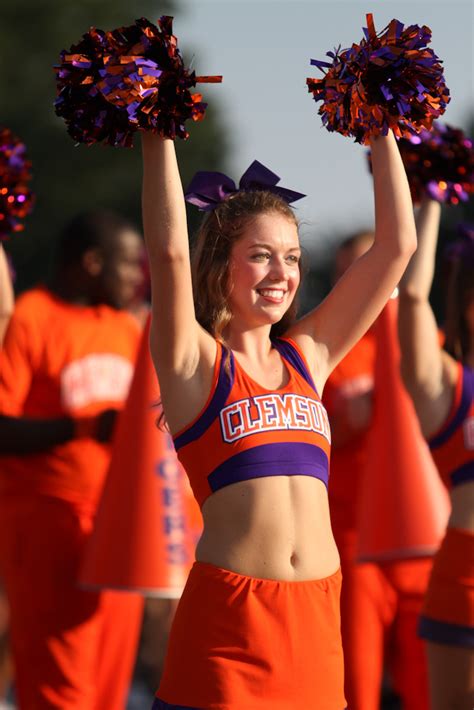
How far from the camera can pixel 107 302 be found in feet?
19.5

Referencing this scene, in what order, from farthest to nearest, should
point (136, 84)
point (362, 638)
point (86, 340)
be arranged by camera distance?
point (86, 340)
point (362, 638)
point (136, 84)

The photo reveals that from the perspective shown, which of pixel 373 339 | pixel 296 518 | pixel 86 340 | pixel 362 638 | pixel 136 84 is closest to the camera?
pixel 136 84

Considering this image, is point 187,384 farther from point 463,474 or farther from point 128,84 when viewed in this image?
point 463,474

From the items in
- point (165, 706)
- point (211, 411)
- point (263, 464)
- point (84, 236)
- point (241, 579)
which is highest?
point (84, 236)

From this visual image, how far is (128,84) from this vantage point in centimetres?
298

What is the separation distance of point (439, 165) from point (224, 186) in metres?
1.23

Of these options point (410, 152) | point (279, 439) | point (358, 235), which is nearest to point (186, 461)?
point (279, 439)

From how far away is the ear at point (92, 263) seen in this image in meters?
5.91

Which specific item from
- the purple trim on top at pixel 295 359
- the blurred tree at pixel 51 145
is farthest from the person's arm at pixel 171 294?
the blurred tree at pixel 51 145

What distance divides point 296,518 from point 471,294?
1.86m

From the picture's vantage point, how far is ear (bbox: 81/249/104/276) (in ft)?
19.4

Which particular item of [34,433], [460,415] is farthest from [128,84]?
[34,433]

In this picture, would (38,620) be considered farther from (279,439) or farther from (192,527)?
(279,439)

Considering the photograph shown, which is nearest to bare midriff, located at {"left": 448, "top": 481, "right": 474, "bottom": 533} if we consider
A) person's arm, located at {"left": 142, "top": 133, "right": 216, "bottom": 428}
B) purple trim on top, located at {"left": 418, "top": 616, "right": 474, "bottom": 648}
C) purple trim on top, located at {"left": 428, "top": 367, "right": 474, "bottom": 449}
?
purple trim on top, located at {"left": 428, "top": 367, "right": 474, "bottom": 449}
